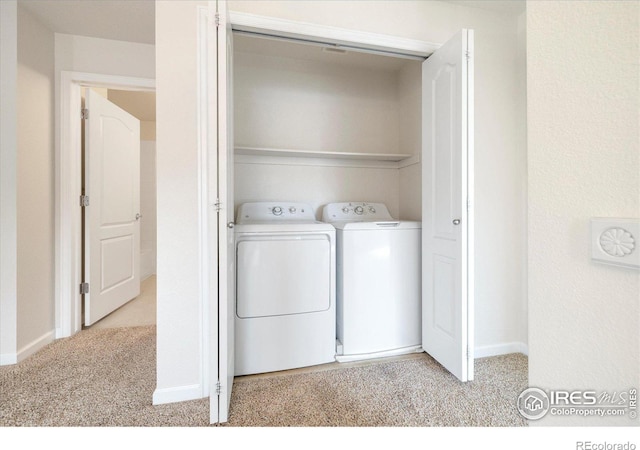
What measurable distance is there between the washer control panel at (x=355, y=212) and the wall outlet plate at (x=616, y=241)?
194 centimetres

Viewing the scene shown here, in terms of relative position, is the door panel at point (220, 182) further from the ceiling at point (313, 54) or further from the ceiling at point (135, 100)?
the ceiling at point (135, 100)

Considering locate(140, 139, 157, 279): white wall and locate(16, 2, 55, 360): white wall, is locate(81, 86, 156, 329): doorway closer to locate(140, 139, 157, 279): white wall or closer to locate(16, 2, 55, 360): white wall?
locate(140, 139, 157, 279): white wall

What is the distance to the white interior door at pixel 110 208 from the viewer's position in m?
2.48

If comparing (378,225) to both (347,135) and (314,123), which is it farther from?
(314,123)

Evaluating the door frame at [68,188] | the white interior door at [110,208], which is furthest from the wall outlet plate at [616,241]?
the white interior door at [110,208]

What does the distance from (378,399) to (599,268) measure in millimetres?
1335

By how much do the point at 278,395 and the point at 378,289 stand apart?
923 mm

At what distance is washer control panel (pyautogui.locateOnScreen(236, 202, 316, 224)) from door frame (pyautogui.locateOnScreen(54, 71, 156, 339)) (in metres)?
1.32

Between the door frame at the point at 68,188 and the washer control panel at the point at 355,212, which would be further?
the washer control panel at the point at 355,212

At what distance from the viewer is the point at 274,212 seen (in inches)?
93.9

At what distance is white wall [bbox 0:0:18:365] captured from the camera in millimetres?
1882

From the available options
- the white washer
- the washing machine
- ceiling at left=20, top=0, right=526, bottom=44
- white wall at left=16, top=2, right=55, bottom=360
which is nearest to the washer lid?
the washing machine

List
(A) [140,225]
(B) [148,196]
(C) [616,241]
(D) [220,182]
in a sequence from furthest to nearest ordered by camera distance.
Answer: (B) [148,196] → (A) [140,225] → (D) [220,182] → (C) [616,241]

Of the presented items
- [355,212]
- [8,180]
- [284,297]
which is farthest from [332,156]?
[8,180]
